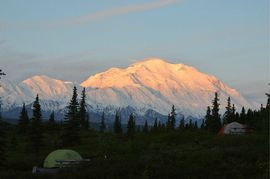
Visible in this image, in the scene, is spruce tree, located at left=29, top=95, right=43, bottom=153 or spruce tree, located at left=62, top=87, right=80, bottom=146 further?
spruce tree, located at left=62, top=87, right=80, bottom=146

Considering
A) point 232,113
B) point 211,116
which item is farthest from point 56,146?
point 232,113

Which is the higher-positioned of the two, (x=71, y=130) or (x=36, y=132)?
(x=71, y=130)

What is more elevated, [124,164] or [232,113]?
[232,113]

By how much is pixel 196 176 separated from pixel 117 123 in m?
138

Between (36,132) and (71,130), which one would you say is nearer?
(36,132)

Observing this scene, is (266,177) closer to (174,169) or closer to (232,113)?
(174,169)

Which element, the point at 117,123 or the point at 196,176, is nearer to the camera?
the point at 196,176

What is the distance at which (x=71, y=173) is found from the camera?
19859mm

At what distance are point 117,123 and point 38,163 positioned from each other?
10741 cm

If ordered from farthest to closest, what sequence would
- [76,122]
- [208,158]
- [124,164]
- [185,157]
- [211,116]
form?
1. [211,116]
2. [76,122]
3. [185,157]
4. [208,158]
5. [124,164]

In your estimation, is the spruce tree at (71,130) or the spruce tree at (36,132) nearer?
the spruce tree at (36,132)

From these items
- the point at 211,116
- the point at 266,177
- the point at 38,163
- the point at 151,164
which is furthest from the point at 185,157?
the point at 211,116

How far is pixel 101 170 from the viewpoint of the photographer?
19.7 meters

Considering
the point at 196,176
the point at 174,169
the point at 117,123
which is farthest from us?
the point at 117,123
